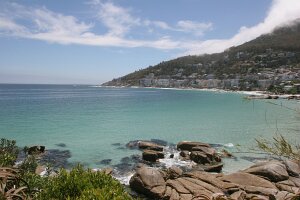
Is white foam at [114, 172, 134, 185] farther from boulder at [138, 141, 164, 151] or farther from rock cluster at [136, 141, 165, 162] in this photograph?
boulder at [138, 141, 164, 151]

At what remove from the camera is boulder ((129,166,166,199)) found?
21062 millimetres

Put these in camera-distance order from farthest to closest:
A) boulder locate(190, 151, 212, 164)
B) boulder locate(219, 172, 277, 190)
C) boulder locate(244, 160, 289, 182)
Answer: boulder locate(190, 151, 212, 164), boulder locate(244, 160, 289, 182), boulder locate(219, 172, 277, 190)

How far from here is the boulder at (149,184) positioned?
829 inches

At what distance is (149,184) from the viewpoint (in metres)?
21.8

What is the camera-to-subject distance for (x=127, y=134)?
1859 inches

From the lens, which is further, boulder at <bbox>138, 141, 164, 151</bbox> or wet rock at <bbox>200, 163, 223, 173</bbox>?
boulder at <bbox>138, 141, 164, 151</bbox>

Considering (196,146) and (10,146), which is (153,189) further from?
(196,146)

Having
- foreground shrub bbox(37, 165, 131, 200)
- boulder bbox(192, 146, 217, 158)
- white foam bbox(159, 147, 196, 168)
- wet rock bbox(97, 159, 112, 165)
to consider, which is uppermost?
foreground shrub bbox(37, 165, 131, 200)

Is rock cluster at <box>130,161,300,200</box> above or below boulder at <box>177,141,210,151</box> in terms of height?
above

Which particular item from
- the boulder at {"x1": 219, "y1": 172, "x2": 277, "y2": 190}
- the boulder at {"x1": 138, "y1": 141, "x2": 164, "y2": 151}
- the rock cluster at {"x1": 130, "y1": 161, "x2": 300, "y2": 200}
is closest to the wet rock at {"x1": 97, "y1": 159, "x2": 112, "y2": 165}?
the boulder at {"x1": 138, "y1": 141, "x2": 164, "y2": 151}

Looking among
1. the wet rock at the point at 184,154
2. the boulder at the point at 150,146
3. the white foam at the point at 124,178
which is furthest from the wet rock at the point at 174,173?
the boulder at the point at 150,146

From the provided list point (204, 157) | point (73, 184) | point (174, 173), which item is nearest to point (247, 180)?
point (174, 173)

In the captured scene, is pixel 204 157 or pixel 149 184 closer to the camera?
pixel 149 184

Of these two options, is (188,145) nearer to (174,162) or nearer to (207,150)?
(207,150)
